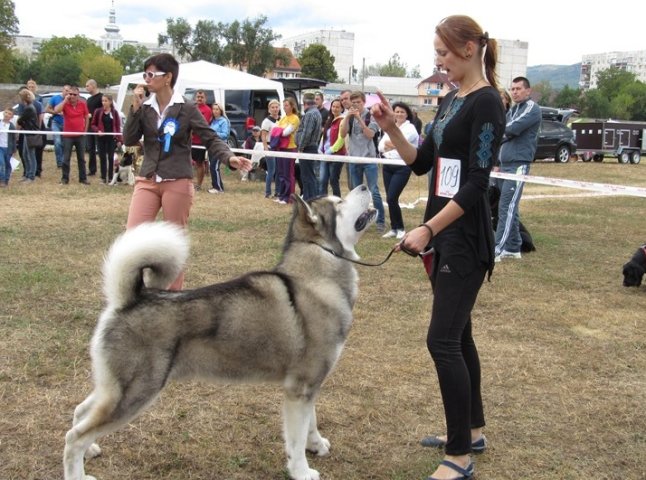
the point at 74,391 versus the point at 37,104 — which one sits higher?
the point at 37,104

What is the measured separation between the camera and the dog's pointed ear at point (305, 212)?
3.29 m

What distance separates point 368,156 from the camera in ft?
33.8

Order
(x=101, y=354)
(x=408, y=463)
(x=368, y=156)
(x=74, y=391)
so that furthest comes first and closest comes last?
1. (x=368, y=156)
2. (x=74, y=391)
3. (x=408, y=463)
4. (x=101, y=354)

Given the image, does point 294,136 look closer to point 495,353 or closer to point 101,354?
point 495,353

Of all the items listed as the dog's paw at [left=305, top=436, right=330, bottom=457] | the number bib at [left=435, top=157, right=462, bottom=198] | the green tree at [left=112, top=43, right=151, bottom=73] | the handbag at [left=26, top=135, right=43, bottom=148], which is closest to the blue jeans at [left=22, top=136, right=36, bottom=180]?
the handbag at [left=26, top=135, right=43, bottom=148]

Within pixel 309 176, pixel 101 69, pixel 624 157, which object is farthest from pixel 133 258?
pixel 101 69

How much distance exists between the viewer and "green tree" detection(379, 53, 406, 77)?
139 m

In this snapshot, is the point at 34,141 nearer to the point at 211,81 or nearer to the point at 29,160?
the point at 29,160

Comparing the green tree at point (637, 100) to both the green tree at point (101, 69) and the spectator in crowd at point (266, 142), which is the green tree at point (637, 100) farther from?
the green tree at point (101, 69)

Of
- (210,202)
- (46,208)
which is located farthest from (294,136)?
(46,208)

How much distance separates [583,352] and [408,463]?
239 centimetres

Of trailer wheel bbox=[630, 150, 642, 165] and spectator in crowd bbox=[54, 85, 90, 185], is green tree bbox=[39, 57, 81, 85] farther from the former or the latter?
spectator in crowd bbox=[54, 85, 90, 185]

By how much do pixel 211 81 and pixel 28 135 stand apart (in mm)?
6446

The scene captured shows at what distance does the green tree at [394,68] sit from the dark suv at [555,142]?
115 m
